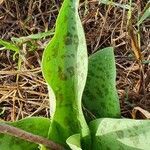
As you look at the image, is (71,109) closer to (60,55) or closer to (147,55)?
(60,55)

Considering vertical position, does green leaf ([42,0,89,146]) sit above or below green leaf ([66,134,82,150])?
above

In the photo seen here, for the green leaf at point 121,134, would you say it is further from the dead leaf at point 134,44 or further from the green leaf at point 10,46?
the green leaf at point 10,46

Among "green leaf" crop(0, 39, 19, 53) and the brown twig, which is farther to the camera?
"green leaf" crop(0, 39, 19, 53)

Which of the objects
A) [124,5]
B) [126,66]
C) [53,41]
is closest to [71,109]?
[53,41]

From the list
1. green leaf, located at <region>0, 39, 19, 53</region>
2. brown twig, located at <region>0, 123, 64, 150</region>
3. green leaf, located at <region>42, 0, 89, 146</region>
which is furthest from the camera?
green leaf, located at <region>0, 39, 19, 53</region>

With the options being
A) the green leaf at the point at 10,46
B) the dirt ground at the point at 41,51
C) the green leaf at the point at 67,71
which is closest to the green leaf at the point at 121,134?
the green leaf at the point at 67,71

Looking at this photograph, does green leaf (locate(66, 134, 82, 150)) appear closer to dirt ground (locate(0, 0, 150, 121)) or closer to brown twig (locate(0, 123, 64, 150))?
brown twig (locate(0, 123, 64, 150))

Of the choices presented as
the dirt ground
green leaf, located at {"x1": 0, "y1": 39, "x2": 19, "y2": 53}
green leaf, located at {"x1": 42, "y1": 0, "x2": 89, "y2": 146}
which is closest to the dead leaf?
the dirt ground
